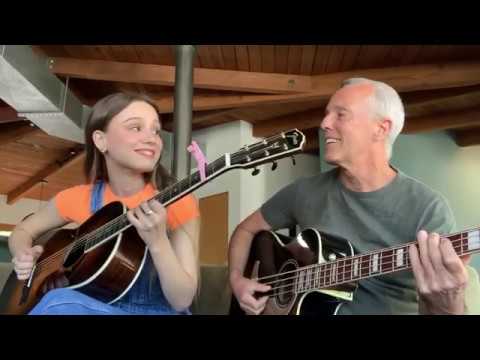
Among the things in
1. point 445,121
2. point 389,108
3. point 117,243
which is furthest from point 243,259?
point 445,121

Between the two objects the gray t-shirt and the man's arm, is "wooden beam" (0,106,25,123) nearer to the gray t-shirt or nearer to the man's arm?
the man's arm

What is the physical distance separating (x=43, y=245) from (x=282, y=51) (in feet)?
4.61

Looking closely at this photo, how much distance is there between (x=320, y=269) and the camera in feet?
2.76

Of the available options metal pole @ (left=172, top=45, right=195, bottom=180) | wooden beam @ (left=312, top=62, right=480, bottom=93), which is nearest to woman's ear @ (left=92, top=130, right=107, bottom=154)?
metal pole @ (left=172, top=45, right=195, bottom=180)

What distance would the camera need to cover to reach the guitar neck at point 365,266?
0.70m

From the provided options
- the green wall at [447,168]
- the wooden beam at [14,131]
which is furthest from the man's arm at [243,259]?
the wooden beam at [14,131]

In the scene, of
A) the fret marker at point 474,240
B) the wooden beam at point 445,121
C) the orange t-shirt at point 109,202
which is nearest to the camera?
the fret marker at point 474,240

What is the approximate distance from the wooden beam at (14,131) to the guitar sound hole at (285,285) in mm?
2101

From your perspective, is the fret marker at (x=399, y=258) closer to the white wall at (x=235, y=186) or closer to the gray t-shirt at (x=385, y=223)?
the gray t-shirt at (x=385, y=223)
